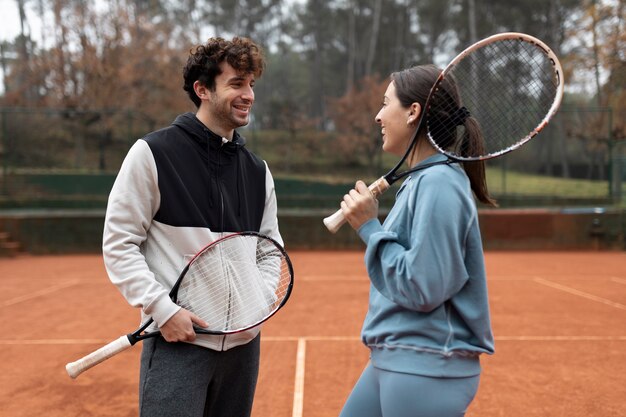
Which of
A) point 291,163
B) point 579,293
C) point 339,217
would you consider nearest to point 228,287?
Result: point 339,217

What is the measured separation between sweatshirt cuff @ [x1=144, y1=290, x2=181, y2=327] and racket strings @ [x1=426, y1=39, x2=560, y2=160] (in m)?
1.00

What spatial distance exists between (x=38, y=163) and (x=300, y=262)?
7958 mm

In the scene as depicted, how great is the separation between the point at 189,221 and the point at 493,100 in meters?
1.67

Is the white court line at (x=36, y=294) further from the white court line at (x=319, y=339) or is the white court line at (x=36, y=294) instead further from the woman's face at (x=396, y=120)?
the woman's face at (x=396, y=120)

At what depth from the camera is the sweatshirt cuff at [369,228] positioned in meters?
1.85

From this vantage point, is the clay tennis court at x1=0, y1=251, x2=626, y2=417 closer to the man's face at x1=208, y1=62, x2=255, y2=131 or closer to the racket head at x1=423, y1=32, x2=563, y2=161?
the racket head at x1=423, y1=32, x2=563, y2=161

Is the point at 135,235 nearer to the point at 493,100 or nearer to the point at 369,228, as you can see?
the point at 369,228

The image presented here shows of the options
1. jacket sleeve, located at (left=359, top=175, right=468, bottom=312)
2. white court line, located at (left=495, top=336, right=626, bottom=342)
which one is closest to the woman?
jacket sleeve, located at (left=359, top=175, right=468, bottom=312)

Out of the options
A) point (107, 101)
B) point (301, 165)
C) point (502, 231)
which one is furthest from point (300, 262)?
point (107, 101)

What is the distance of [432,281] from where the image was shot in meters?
1.66

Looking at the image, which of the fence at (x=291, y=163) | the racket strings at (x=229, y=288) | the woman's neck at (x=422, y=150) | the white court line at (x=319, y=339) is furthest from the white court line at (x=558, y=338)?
the fence at (x=291, y=163)

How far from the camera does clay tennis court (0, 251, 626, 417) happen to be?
4.18 m

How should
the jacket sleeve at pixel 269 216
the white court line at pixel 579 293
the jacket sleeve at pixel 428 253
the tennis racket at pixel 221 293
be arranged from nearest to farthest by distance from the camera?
the jacket sleeve at pixel 428 253 < the tennis racket at pixel 221 293 < the jacket sleeve at pixel 269 216 < the white court line at pixel 579 293

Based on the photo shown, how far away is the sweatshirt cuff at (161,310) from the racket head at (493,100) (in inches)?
39.1
